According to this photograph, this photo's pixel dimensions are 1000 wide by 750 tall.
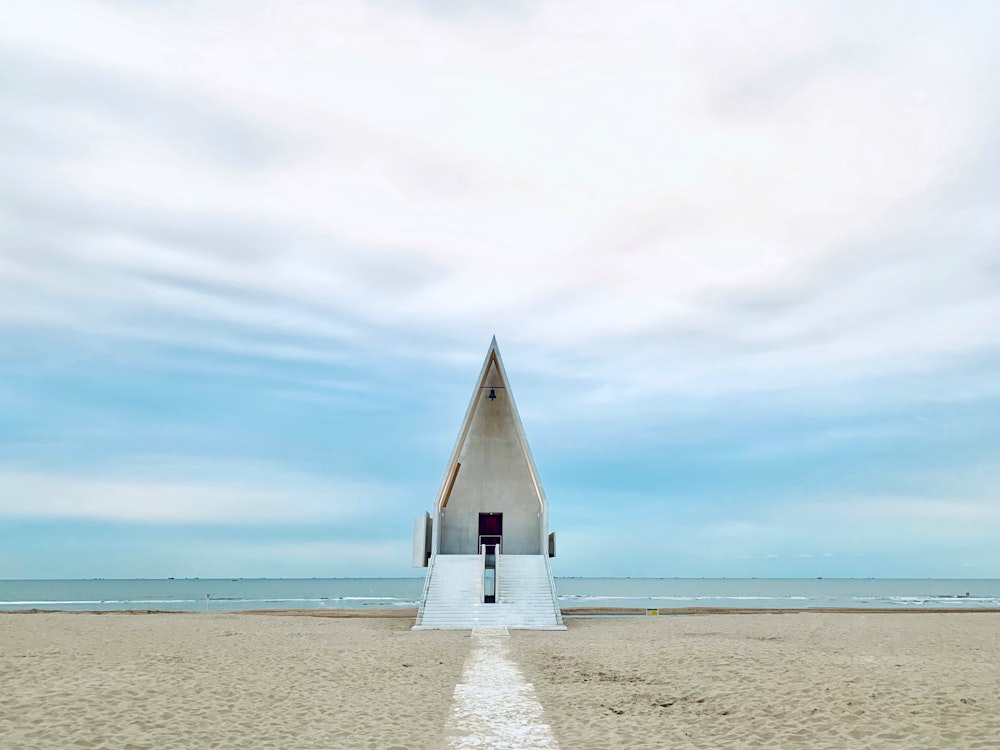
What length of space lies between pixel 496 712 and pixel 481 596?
12160mm

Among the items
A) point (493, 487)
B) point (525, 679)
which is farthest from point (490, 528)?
point (525, 679)

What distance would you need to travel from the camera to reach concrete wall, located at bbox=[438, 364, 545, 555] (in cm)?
2616

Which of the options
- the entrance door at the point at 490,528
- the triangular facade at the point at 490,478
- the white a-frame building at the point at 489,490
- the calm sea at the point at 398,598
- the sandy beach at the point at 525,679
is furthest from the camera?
the calm sea at the point at 398,598

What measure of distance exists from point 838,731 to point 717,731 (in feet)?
3.86

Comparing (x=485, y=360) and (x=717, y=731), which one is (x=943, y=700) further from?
A: (x=485, y=360)

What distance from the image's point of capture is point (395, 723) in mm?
8055

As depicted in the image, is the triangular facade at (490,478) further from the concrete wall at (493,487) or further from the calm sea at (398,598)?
the calm sea at (398,598)

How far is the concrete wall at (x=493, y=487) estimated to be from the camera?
26156 millimetres

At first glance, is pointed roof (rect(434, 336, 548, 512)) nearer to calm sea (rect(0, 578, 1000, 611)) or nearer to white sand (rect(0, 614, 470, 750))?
white sand (rect(0, 614, 470, 750))

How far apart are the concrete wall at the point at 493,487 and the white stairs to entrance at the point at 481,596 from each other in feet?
11.2

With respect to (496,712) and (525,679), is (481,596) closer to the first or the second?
(525,679)

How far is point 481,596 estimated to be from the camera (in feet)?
66.9

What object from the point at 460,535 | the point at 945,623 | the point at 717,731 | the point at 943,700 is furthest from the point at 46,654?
the point at 945,623

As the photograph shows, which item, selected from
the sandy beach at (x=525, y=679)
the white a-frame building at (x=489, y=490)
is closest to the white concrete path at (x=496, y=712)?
the sandy beach at (x=525, y=679)
